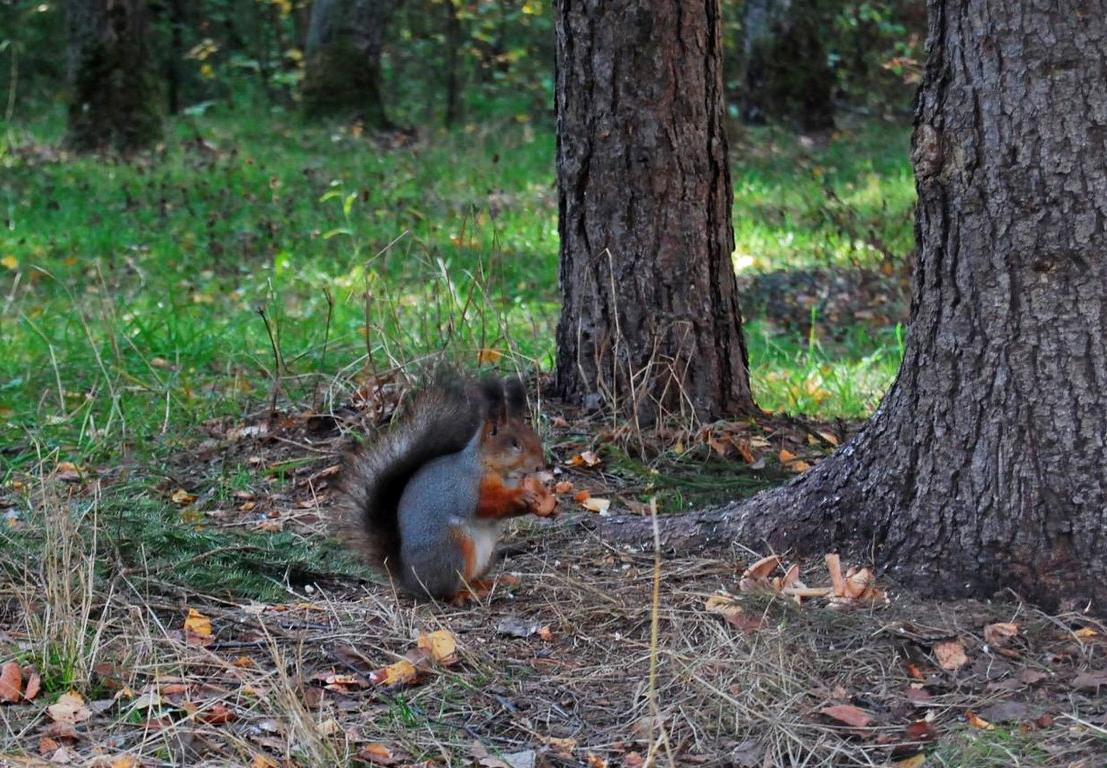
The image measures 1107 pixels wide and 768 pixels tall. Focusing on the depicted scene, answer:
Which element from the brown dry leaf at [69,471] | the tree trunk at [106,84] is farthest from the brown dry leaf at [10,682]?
the tree trunk at [106,84]

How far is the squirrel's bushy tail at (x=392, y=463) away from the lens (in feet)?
10.7

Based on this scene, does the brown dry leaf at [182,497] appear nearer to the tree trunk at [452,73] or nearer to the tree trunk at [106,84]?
the tree trunk at [106,84]

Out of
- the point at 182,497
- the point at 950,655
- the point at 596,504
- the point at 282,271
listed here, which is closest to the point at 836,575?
the point at 950,655

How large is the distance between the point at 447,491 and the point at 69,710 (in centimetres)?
99

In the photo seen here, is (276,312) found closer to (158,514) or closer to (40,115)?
(158,514)

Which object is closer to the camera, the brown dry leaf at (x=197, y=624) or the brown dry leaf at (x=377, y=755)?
the brown dry leaf at (x=377, y=755)

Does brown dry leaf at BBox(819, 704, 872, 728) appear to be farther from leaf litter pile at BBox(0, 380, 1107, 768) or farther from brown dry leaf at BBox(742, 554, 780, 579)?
brown dry leaf at BBox(742, 554, 780, 579)

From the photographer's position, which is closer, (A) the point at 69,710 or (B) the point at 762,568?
(A) the point at 69,710

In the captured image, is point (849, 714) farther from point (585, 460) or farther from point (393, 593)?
point (585, 460)

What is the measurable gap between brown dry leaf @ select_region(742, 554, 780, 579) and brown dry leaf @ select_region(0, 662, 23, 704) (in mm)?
1580

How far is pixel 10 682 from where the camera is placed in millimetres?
2711

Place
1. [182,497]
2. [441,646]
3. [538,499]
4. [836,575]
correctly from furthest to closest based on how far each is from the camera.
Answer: [182,497], [538,499], [836,575], [441,646]

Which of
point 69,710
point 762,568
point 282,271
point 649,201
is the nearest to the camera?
point 69,710

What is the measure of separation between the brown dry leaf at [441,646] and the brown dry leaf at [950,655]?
1003 mm
